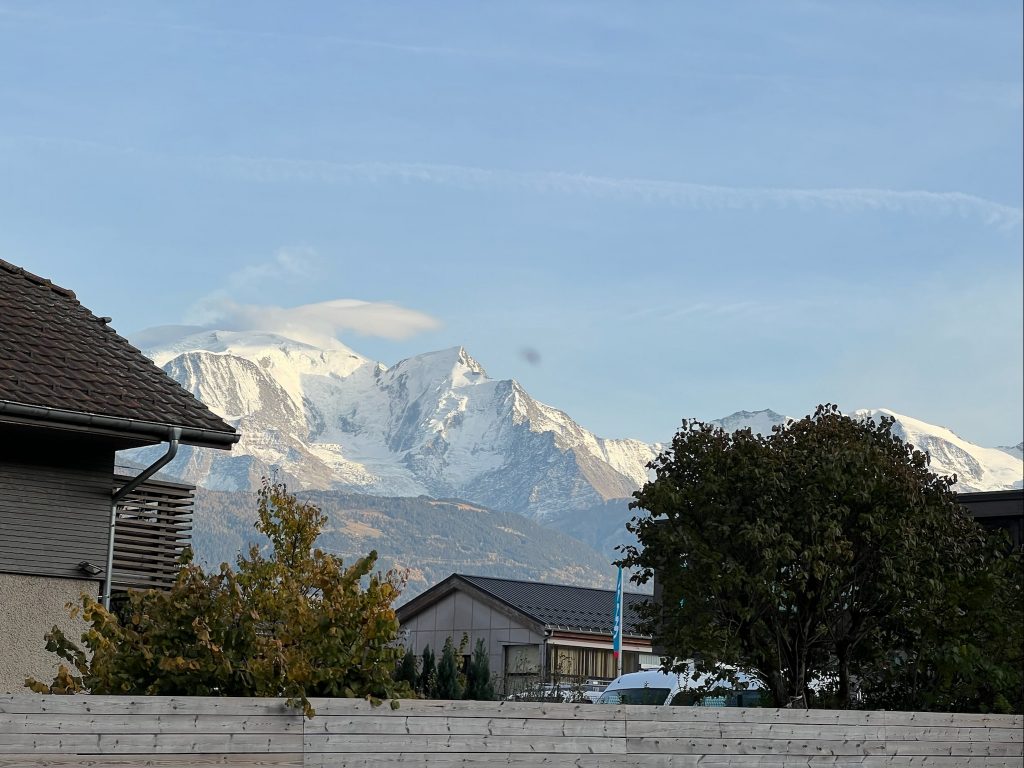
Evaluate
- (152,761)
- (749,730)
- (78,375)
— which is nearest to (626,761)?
(749,730)

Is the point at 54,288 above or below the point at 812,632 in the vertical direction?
above

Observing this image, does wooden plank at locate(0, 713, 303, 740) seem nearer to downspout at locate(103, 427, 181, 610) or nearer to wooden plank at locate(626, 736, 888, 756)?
wooden plank at locate(626, 736, 888, 756)

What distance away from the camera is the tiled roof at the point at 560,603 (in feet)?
186

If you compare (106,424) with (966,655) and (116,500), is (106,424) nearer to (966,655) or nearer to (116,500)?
(116,500)

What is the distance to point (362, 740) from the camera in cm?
1291

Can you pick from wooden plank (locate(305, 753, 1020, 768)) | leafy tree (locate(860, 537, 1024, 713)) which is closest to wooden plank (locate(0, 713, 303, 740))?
wooden plank (locate(305, 753, 1020, 768))

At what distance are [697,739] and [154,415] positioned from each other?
7.21 meters

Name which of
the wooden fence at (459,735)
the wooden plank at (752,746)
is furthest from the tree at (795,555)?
the wooden plank at (752,746)

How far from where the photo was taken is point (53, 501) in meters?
17.3

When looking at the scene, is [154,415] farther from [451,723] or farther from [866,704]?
[866,704]

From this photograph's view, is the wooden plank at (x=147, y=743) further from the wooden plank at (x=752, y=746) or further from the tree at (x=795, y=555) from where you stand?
the tree at (x=795, y=555)

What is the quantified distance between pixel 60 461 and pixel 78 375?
106 centimetres

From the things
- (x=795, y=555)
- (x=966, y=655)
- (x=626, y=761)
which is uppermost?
(x=795, y=555)

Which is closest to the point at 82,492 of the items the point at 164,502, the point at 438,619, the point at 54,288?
the point at 164,502
